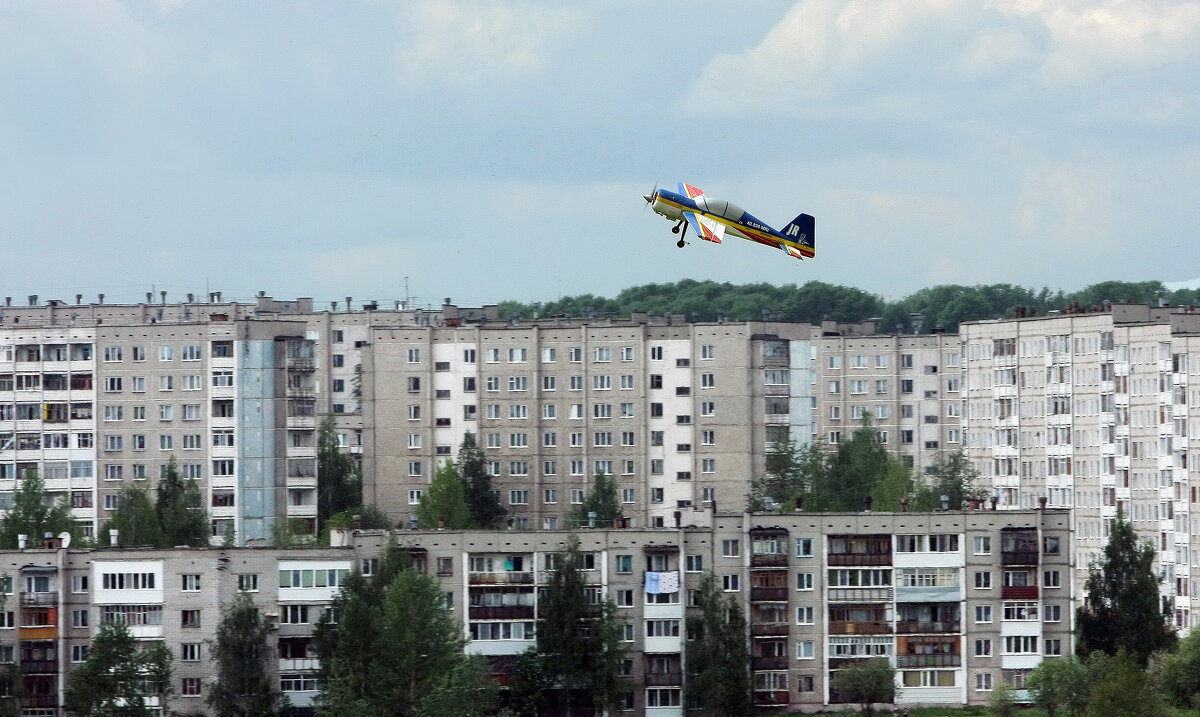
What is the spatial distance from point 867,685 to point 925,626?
5834 mm

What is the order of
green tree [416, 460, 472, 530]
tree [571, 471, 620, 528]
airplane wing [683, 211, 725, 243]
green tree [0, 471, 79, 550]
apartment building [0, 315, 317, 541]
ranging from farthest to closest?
apartment building [0, 315, 317, 541] < tree [571, 471, 620, 528] < green tree [416, 460, 472, 530] < green tree [0, 471, 79, 550] < airplane wing [683, 211, 725, 243]

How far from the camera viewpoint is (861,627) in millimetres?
119312

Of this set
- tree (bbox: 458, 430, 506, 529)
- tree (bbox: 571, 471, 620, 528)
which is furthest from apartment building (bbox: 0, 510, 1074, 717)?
tree (bbox: 458, 430, 506, 529)

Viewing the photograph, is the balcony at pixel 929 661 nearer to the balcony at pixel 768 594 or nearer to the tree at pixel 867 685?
the tree at pixel 867 685

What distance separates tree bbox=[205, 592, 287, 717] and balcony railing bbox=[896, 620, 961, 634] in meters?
29.0

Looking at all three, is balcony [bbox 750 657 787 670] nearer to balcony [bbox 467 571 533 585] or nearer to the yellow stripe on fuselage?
balcony [bbox 467 571 533 585]

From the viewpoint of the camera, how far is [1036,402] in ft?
547

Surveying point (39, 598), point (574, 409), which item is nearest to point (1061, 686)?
point (39, 598)

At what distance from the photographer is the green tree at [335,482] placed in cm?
18100

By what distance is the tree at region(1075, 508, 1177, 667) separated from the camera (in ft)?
410

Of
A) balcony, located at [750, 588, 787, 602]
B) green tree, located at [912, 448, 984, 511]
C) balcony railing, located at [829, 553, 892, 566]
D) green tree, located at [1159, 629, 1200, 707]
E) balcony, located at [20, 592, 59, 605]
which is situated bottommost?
green tree, located at [1159, 629, 1200, 707]

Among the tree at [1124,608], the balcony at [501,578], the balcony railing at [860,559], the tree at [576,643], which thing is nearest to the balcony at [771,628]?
the balcony railing at [860,559]

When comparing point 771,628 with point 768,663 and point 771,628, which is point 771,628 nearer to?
point 771,628

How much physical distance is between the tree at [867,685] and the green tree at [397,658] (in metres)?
16.2
